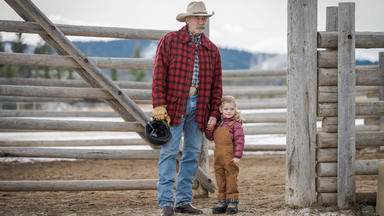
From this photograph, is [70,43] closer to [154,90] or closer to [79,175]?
[154,90]

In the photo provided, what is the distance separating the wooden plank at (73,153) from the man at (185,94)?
26.7 inches

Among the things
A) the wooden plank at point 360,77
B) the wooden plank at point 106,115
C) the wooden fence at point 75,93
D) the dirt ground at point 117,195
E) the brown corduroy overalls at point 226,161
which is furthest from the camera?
the wooden plank at point 106,115

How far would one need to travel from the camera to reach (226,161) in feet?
12.3

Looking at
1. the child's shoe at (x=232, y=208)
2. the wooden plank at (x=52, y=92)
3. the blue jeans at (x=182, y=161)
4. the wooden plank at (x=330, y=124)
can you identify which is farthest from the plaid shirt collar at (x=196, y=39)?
the child's shoe at (x=232, y=208)

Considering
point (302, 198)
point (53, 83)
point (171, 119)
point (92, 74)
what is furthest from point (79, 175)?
point (302, 198)

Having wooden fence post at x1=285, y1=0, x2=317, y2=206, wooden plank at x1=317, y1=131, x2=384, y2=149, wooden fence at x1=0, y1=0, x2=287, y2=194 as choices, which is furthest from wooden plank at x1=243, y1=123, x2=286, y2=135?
wooden fence post at x1=285, y1=0, x2=317, y2=206

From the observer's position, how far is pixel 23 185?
4152mm

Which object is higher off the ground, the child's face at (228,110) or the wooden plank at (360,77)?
the wooden plank at (360,77)

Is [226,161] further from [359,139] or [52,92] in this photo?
[52,92]

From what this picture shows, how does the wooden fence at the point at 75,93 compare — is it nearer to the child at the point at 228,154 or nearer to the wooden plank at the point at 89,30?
the wooden plank at the point at 89,30

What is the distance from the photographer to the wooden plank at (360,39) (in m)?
3.86

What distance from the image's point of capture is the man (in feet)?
12.0

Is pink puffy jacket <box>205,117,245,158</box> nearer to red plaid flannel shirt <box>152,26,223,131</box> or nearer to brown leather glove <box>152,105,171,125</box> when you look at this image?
red plaid flannel shirt <box>152,26,223,131</box>

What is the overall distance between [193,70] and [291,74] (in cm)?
95
